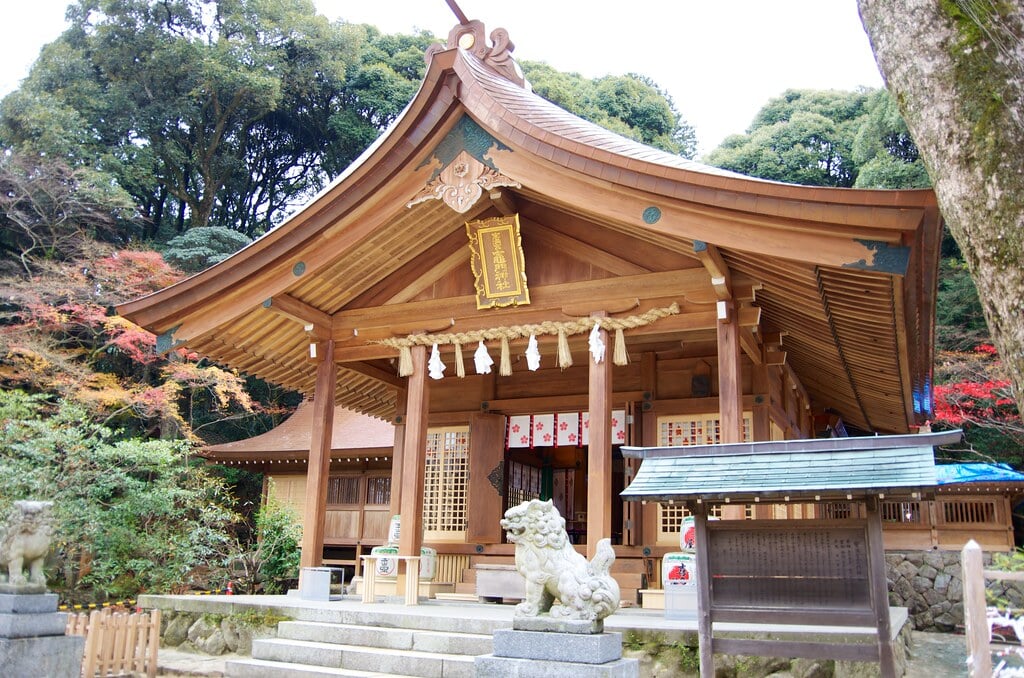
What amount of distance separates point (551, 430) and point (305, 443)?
Result: 7680 millimetres

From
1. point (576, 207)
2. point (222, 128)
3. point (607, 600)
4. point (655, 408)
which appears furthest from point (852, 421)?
point (222, 128)

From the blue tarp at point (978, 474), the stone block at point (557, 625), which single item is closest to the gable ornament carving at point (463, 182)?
the stone block at point (557, 625)

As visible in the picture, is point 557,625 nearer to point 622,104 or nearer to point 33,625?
point 33,625

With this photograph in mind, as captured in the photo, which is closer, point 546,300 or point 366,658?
point 366,658

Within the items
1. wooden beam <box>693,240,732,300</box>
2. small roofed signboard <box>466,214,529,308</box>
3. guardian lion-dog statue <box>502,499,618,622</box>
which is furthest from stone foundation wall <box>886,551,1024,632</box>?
guardian lion-dog statue <box>502,499,618,622</box>

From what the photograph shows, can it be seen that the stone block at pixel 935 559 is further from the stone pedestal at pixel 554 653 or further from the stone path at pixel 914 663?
the stone pedestal at pixel 554 653

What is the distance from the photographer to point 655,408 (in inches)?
425

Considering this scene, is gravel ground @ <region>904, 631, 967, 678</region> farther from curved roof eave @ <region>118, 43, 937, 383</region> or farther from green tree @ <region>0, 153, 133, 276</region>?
green tree @ <region>0, 153, 133, 276</region>

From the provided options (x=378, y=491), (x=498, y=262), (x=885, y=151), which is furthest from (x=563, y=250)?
(x=885, y=151)

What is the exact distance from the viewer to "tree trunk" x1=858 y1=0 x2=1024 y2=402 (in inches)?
132

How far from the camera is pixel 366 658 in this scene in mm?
6977

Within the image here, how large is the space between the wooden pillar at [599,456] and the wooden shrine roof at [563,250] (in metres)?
0.76

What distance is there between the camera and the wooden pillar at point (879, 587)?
16.8ft

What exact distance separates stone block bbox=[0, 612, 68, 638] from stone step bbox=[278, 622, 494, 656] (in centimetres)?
198
